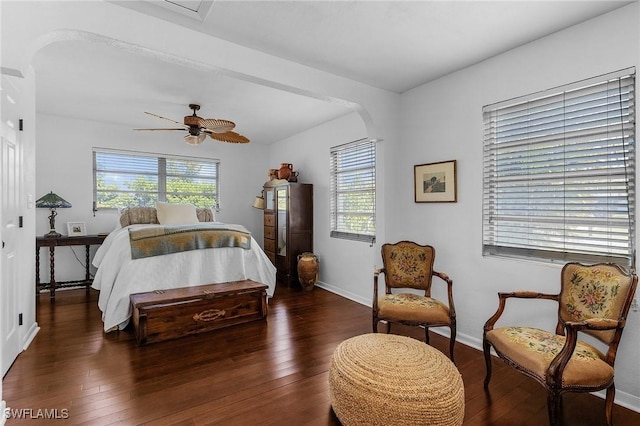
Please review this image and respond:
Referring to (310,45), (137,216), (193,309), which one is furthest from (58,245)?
(310,45)

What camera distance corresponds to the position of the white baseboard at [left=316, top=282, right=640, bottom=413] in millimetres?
2072

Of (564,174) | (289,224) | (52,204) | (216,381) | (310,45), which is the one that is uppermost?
(310,45)

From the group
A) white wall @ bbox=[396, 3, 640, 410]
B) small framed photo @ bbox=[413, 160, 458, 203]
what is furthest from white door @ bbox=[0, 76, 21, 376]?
small framed photo @ bbox=[413, 160, 458, 203]

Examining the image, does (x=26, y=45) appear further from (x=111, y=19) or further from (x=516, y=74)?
(x=516, y=74)

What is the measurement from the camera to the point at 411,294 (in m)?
2.98

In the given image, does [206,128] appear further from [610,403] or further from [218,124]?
[610,403]

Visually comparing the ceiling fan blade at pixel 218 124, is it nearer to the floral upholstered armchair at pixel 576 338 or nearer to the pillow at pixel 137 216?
the pillow at pixel 137 216

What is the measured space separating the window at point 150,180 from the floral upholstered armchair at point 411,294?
13.6 ft

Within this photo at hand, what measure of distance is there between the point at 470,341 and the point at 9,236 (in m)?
3.88

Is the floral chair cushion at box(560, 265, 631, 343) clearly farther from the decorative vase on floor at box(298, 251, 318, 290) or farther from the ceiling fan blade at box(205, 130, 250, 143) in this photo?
the ceiling fan blade at box(205, 130, 250, 143)

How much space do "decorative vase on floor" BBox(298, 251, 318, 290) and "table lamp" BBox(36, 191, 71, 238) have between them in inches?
134

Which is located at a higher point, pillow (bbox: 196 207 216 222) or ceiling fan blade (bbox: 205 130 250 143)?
ceiling fan blade (bbox: 205 130 250 143)

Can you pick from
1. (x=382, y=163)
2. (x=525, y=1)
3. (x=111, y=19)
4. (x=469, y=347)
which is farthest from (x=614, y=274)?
(x=111, y=19)

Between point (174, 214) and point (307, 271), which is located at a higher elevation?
point (174, 214)
